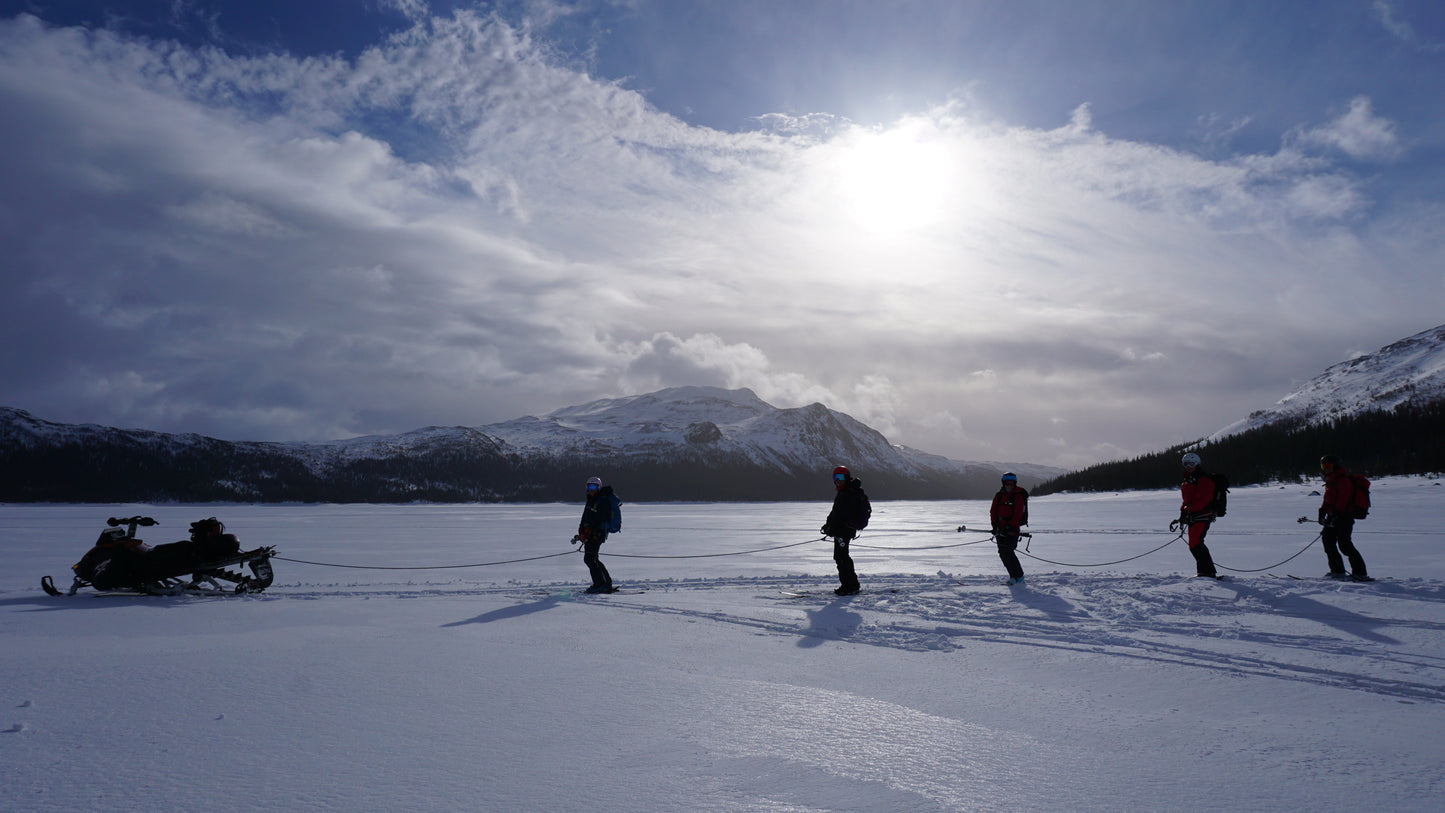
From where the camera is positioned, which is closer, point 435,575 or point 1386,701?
point 1386,701

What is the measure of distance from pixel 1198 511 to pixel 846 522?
5.91m

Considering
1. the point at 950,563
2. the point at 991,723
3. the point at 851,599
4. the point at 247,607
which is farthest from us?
the point at 950,563

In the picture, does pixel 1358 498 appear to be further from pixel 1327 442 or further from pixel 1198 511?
pixel 1327 442

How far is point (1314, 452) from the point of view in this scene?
78.9m

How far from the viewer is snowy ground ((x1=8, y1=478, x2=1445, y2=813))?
12.6 ft

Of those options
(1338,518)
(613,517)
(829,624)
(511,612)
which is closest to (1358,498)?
(1338,518)

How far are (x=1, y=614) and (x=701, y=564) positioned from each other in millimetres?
11845

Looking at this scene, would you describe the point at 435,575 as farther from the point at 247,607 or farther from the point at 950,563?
the point at 950,563

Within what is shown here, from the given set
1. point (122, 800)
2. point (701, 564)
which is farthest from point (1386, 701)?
point (701, 564)

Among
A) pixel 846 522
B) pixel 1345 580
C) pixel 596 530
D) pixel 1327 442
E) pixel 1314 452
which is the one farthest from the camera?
pixel 1327 442

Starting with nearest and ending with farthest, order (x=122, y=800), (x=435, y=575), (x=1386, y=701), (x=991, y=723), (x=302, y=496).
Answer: (x=122, y=800)
(x=991, y=723)
(x=1386, y=701)
(x=435, y=575)
(x=302, y=496)

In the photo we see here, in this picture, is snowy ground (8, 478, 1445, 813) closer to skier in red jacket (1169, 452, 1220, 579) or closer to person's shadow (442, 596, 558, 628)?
person's shadow (442, 596, 558, 628)

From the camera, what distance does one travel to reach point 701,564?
17.6 m

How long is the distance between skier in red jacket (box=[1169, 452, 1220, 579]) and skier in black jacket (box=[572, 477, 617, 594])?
30.7 feet
